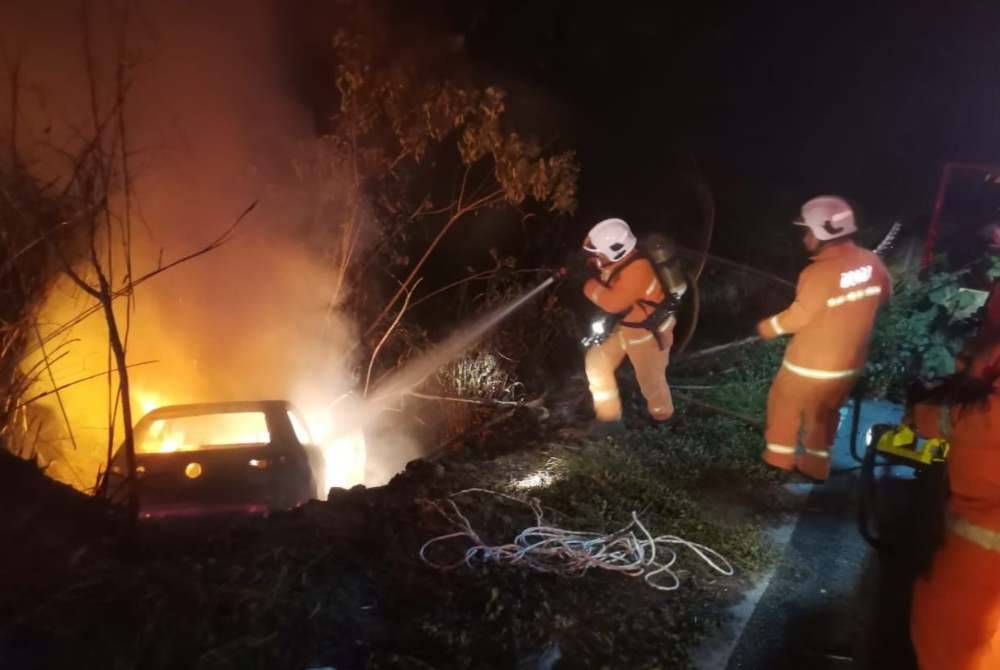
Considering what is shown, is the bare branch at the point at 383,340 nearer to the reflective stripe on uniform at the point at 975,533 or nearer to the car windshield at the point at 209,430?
the car windshield at the point at 209,430

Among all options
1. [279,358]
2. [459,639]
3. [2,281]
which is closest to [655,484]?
[459,639]

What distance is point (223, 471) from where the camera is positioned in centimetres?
554

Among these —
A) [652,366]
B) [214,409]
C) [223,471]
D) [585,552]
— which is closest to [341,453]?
[214,409]

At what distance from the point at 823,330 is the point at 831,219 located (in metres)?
0.71

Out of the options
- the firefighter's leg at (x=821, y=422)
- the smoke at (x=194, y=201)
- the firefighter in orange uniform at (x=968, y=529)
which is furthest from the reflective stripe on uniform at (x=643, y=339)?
the smoke at (x=194, y=201)

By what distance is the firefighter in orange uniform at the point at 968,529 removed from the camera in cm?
262

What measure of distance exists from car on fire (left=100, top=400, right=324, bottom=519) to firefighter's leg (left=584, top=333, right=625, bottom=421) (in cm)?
230

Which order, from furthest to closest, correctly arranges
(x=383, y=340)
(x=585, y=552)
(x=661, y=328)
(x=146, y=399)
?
(x=146, y=399) → (x=383, y=340) → (x=661, y=328) → (x=585, y=552)

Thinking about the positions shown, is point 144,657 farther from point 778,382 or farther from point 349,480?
point 349,480

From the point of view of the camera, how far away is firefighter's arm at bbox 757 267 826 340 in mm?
5191

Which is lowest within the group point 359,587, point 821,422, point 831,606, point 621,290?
point 831,606

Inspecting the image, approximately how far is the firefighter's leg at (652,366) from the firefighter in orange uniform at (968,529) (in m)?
3.47

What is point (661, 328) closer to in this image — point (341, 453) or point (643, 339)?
point (643, 339)

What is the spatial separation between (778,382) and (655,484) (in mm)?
1140
